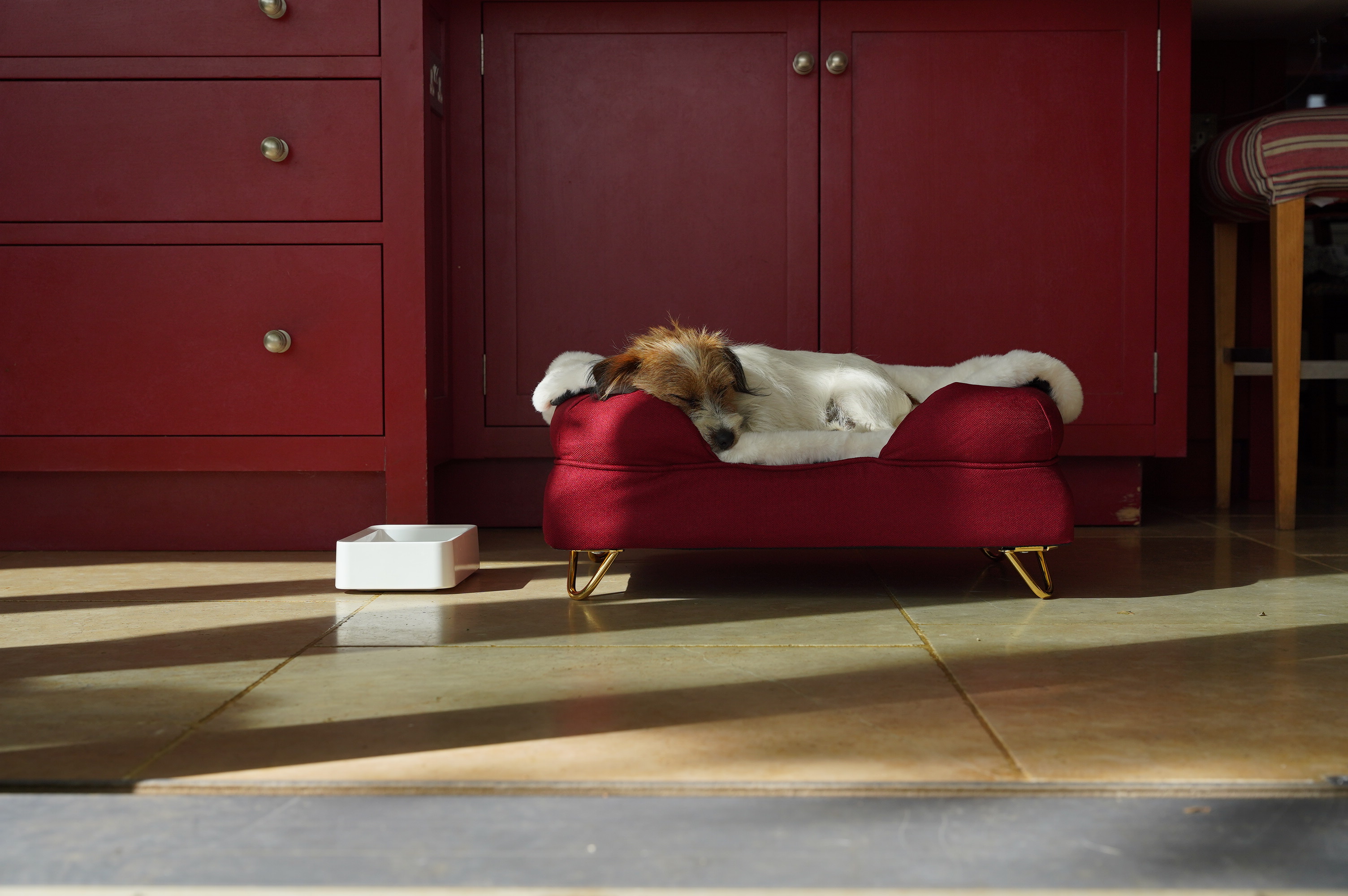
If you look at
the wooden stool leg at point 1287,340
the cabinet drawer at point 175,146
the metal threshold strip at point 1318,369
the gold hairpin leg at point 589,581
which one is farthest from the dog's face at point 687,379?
the metal threshold strip at point 1318,369

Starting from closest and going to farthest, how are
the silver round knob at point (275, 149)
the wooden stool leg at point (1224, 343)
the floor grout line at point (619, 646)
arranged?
the floor grout line at point (619, 646)
the silver round knob at point (275, 149)
the wooden stool leg at point (1224, 343)

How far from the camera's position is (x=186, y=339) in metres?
2.82

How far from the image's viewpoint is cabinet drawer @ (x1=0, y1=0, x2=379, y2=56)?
2.76 metres

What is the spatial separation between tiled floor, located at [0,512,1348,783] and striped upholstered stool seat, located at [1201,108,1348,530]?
56 centimetres

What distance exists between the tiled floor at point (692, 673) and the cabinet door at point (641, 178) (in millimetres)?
783

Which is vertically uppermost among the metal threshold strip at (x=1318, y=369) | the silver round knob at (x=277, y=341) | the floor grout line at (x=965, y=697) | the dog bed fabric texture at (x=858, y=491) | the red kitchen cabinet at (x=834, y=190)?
the red kitchen cabinet at (x=834, y=190)

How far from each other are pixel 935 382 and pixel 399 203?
1.36 metres

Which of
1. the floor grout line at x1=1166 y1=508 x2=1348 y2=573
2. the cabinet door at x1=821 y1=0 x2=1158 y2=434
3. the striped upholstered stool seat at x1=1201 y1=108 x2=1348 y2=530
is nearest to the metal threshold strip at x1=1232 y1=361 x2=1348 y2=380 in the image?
the striped upholstered stool seat at x1=1201 y1=108 x2=1348 y2=530

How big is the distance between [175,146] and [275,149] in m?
0.25

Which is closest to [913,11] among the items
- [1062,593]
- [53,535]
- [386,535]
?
[1062,593]

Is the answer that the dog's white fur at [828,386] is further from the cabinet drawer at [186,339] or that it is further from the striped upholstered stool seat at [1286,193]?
the striped upholstered stool seat at [1286,193]

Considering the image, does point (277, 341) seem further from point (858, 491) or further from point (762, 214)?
point (858, 491)

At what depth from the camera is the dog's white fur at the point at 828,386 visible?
2389mm

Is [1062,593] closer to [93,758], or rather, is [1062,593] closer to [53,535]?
[93,758]
